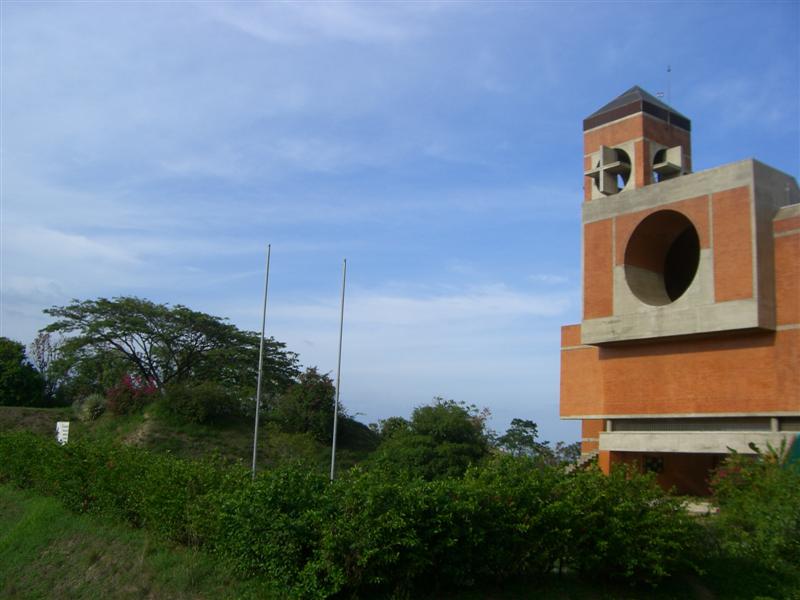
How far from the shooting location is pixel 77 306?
3744 centimetres

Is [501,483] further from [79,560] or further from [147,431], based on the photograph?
[147,431]

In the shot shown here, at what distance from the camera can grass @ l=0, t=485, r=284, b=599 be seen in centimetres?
935

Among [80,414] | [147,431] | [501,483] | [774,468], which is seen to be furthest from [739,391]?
[80,414]

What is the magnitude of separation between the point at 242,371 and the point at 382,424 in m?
7.64

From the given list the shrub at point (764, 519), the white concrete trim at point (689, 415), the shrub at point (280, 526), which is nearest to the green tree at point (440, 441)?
the white concrete trim at point (689, 415)

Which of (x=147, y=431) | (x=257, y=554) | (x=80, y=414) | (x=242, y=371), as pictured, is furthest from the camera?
(x=242, y=371)

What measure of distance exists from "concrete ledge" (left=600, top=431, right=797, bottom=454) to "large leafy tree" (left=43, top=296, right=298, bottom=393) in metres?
18.8

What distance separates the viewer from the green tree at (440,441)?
2634cm

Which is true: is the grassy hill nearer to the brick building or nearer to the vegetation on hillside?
the brick building

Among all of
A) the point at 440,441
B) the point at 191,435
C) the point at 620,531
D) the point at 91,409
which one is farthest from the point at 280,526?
the point at 91,409

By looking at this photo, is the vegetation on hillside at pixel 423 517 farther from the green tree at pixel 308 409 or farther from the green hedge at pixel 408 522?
the green tree at pixel 308 409

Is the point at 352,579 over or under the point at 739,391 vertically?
under

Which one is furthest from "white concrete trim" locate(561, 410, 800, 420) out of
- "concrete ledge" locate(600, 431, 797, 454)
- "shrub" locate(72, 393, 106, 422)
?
"shrub" locate(72, 393, 106, 422)

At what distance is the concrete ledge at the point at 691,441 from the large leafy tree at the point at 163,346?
18850 mm
